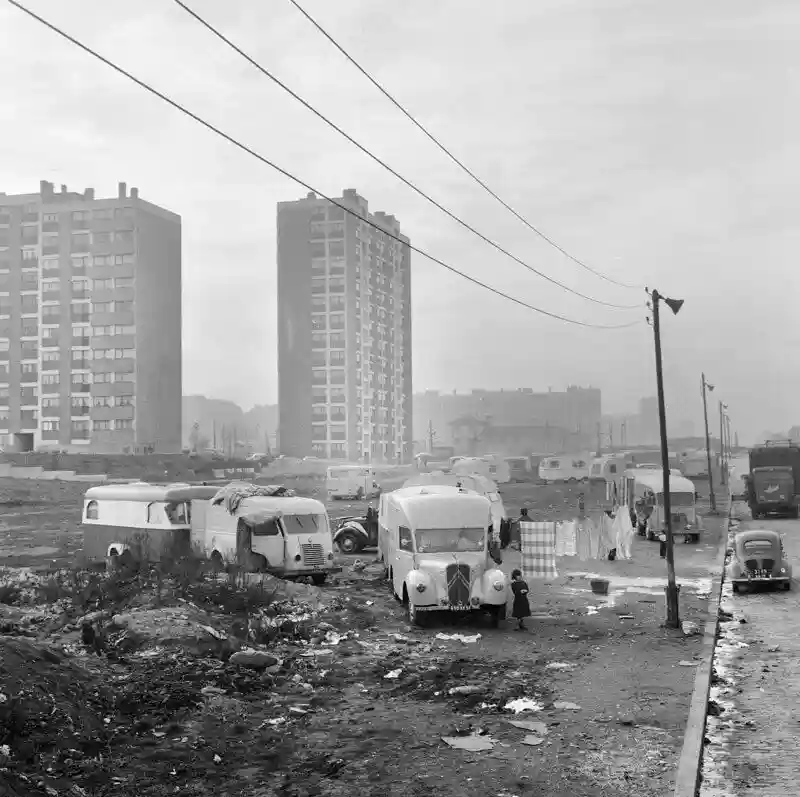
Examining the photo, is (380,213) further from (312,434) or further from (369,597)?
(369,597)

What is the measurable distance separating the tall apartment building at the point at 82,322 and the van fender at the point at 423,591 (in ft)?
327

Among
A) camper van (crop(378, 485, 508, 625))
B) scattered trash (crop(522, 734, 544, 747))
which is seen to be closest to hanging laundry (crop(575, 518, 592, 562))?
camper van (crop(378, 485, 508, 625))

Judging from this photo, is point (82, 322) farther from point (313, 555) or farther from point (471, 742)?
point (471, 742)

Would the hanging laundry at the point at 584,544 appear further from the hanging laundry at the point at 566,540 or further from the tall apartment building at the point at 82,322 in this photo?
the tall apartment building at the point at 82,322

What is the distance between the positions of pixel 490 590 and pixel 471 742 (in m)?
8.40

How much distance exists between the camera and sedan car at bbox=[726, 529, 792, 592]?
25359 millimetres

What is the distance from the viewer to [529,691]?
566 inches

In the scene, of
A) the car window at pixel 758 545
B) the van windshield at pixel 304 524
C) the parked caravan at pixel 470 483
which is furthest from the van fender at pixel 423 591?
the parked caravan at pixel 470 483

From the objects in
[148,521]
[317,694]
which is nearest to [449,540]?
[317,694]

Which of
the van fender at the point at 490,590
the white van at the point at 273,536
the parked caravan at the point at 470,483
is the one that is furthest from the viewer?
the parked caravan at the point at 470,483

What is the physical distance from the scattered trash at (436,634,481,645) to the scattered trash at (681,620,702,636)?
4.46 metres

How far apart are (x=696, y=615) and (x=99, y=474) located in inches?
2693

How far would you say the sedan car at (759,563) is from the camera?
25.4 meters

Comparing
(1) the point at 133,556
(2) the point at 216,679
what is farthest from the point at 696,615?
(1) the point at 133,556
